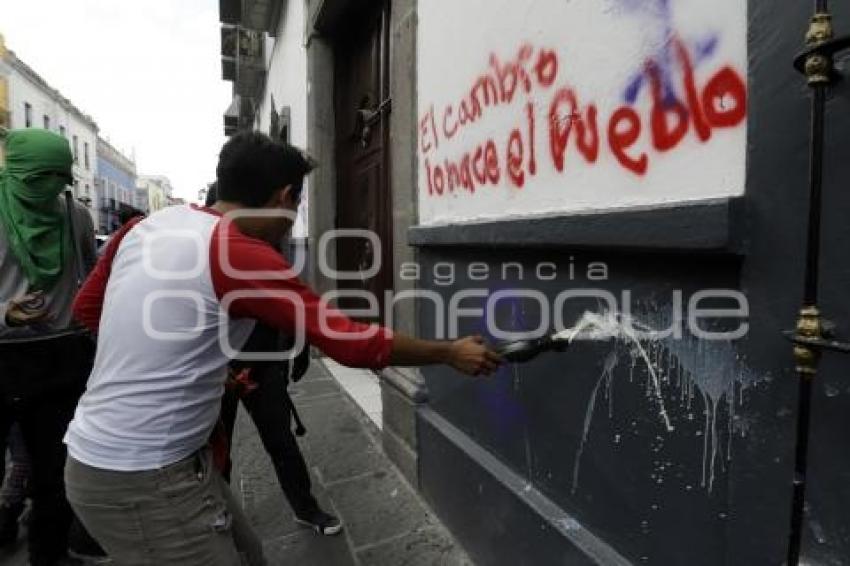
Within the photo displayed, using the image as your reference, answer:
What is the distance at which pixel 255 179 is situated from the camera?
165cm

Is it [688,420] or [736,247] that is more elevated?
[736,247]

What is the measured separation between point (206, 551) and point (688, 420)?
1280 millimetres

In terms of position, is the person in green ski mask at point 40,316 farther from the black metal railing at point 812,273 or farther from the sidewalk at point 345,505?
the black metal railing at point 812,273

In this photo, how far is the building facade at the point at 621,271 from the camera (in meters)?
1.25

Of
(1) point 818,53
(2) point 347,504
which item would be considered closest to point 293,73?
(2) point 347,504

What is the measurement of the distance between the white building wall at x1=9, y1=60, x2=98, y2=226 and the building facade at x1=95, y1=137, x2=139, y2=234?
1368mm

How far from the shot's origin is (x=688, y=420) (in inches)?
59.8

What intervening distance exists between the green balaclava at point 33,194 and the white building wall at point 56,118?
2429 cm

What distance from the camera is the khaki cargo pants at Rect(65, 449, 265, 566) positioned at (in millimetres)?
1520

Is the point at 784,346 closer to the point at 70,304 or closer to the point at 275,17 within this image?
the point at 70,304

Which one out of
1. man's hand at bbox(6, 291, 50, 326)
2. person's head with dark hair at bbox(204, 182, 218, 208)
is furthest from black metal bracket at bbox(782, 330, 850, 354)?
man's hand at bbox(6, 291, 50, 326)

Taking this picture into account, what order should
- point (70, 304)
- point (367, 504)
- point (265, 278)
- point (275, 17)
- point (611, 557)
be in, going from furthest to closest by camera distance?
point (275, 17), point (367, 504), point (70, 304), point (611, 557), point (265, 278)

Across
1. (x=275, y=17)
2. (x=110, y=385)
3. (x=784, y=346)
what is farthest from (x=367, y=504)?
(x=275, y=17)

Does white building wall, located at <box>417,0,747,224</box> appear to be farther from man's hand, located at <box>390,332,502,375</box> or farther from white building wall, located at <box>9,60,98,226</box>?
white building wall, located at <box>9,60,98,226</box>
